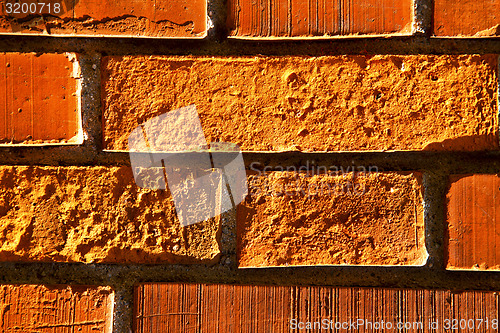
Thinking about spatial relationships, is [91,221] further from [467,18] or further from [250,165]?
[467,18]

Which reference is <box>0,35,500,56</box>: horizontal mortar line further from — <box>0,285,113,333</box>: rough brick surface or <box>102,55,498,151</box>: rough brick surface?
<box>0,285,113,333</box>: rough brick surface

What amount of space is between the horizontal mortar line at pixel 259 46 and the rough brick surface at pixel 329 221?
0.21 meters

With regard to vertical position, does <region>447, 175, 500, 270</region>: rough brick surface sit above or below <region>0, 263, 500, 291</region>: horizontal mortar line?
above

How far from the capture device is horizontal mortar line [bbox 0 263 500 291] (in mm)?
587

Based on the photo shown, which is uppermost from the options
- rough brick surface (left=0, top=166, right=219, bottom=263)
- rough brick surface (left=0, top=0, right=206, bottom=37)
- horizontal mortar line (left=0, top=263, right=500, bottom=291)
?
rough brick surface (left=0, top=0, right=206, bottom=37)

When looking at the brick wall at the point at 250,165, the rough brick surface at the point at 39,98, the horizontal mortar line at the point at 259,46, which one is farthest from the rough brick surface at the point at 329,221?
the rough brick surface at the point at 39,98

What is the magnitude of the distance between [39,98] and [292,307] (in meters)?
0.55

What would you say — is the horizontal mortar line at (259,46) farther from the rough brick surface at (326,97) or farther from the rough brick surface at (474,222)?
the rough brick surface at (474,222)

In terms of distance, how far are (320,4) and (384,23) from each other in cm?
11

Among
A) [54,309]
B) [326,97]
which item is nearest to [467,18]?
[326,97]

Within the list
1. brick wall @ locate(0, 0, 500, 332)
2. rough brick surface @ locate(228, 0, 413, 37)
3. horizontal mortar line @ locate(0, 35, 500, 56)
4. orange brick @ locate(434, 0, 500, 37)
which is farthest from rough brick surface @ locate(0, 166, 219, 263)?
orange brick @ locate(434, 0, 500, 37)

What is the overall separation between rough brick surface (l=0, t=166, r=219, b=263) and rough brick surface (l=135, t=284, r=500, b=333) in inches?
2.6

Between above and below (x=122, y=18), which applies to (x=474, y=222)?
below

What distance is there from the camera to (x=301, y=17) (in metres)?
0.57
